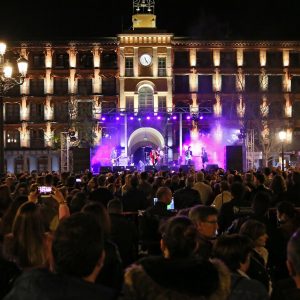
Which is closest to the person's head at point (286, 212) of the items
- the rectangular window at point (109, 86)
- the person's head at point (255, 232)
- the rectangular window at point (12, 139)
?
the person's head at point (255, 232)

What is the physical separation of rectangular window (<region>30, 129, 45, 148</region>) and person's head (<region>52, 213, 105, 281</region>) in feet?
202

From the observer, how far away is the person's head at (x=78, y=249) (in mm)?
3328

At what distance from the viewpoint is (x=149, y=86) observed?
203 feet

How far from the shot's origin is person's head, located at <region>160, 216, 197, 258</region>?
4.30 meters

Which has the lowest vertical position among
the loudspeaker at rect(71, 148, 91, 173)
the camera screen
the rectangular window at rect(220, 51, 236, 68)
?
the camera screen

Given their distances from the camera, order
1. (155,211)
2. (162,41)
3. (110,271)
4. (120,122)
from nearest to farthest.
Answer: (110,271), (155,211), (120,122), (162,41)

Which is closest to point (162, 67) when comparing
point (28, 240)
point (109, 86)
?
point (109, 86)

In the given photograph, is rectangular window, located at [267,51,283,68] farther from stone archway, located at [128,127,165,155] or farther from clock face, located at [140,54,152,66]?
stone archway, located at [128,127,165,155]

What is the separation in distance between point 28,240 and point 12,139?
61158 millimetres

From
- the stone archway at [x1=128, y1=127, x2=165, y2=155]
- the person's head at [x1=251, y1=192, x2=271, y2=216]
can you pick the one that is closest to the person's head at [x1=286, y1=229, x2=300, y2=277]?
the person's head at [x1=251, y1=192, x2=271, y2=216]

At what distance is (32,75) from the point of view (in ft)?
Result: 213

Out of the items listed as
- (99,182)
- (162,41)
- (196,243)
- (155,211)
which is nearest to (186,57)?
(162,41)

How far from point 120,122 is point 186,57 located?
1218 centimetres

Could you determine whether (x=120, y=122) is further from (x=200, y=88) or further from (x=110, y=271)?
(x=110, y=271)
